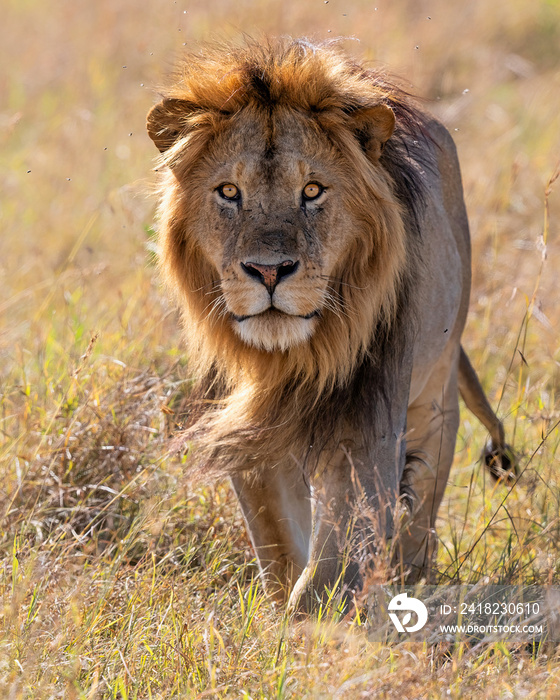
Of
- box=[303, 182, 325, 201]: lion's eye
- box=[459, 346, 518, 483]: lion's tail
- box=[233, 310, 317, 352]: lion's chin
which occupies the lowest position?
box=[459, 346, 518, 483]: lion's tail

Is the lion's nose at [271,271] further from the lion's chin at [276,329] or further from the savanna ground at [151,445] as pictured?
the savanna ground at [151,445]

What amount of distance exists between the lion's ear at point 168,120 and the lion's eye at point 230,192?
0.29m

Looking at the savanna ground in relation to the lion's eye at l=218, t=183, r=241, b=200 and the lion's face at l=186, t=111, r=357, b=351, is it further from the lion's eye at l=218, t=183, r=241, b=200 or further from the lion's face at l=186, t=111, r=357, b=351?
the lion's eye at l=218, t=183, r=241, b=200

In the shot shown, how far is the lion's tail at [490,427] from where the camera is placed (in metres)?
4.17

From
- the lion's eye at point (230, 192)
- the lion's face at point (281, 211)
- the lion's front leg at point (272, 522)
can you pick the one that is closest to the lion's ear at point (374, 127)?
the lion's face at point (281, 211)

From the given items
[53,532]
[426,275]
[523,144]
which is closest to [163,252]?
[426,275]

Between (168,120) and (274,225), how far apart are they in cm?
63

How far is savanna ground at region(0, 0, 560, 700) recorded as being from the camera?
2.70 meters

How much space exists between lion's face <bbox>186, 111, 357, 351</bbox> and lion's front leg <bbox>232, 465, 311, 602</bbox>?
2.21 feet

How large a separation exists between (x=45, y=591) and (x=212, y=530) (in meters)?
0.86

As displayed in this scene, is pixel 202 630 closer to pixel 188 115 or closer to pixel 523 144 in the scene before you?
pixel 188 115

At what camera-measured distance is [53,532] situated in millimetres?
3803

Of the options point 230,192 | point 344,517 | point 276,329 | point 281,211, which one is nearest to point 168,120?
point 230,192

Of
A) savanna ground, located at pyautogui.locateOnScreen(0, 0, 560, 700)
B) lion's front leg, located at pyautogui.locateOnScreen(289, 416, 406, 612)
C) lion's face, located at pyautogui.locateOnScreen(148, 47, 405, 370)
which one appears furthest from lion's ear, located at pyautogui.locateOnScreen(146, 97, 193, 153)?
lion's front leg, located at pyautogui.locateOnScreen(289, 416, 406, 612)
